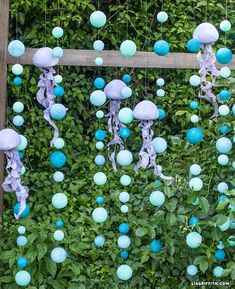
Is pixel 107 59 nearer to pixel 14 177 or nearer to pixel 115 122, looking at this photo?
→ pixel 115 122

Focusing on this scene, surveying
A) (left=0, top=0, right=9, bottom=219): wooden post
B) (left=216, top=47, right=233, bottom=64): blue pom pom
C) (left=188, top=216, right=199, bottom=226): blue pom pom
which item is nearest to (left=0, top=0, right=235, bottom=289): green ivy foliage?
(left=188, top=216, right=199, bottom=226): blue pom pom

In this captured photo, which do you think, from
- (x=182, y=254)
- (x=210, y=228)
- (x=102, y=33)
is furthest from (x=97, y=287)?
(x=102, y=33)

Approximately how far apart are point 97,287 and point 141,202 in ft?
1.80

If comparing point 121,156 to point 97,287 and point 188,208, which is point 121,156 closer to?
point 188,208

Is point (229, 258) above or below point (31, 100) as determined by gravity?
below

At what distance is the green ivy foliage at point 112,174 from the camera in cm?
292

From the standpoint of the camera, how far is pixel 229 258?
10.1 feet

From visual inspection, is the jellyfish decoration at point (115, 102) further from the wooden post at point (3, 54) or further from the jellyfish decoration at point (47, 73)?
the wooden post at point (3, 54)

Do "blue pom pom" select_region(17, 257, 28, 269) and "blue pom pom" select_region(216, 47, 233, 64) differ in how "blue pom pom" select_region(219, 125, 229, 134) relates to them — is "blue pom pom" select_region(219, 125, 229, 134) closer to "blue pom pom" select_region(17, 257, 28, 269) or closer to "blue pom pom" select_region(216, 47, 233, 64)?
"blue pom pom" select_region(216, 47, 233, 64)

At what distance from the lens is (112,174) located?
3.60 meters

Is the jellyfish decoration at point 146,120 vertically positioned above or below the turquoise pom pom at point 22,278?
above

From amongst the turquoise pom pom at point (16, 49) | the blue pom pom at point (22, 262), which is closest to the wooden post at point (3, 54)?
the turquoise pom pom at point (16, 49)

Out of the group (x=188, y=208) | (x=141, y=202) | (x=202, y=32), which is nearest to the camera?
(x=202, y=32)

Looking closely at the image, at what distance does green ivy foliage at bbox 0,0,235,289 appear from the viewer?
292 cm
